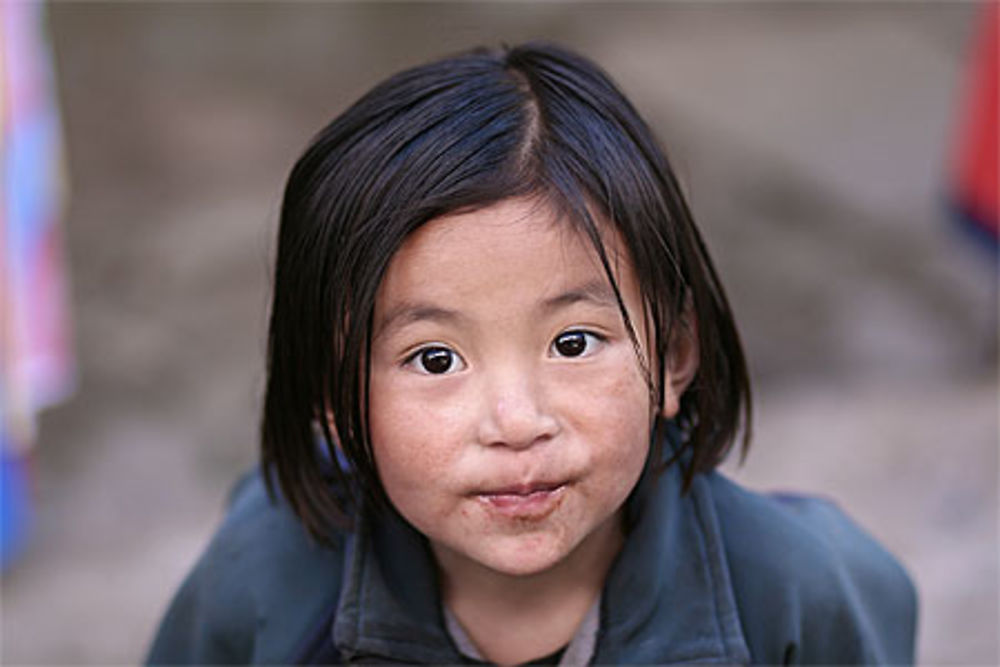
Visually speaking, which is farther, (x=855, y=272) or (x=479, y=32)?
(x=479, y=32)

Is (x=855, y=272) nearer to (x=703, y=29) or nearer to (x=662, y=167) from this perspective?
(x=703, y=29)

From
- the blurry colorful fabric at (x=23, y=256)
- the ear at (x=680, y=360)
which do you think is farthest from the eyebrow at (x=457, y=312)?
the blurry colorful fabric at (x=23, y=256)

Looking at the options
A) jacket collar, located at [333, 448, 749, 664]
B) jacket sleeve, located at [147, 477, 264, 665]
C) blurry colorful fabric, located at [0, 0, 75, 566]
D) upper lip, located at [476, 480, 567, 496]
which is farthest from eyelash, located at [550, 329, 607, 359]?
blurry colorful fabric, located at [0, 0, 75, 566]

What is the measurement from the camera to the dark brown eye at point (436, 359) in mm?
1397

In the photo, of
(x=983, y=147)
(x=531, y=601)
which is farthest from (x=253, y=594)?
(x=983, y=147)

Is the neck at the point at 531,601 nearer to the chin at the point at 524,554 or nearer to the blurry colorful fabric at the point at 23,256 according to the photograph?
the chin at the point at 524,554

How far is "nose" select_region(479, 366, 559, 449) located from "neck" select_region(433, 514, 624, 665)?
0.92 ft

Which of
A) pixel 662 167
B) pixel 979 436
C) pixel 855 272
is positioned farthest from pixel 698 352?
pixel 855 272

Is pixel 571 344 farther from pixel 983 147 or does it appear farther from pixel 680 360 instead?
pixel 983 147

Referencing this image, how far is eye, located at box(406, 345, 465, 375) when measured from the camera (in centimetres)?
139

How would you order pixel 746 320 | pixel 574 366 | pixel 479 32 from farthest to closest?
pixel 479 32
pixel 746 320
pixel 574 366

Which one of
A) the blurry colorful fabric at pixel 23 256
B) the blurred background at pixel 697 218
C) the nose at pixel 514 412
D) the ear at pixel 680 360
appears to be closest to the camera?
the nose at pixel 514 412

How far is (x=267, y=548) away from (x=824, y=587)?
1.88 feet

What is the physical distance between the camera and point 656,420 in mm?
1573
